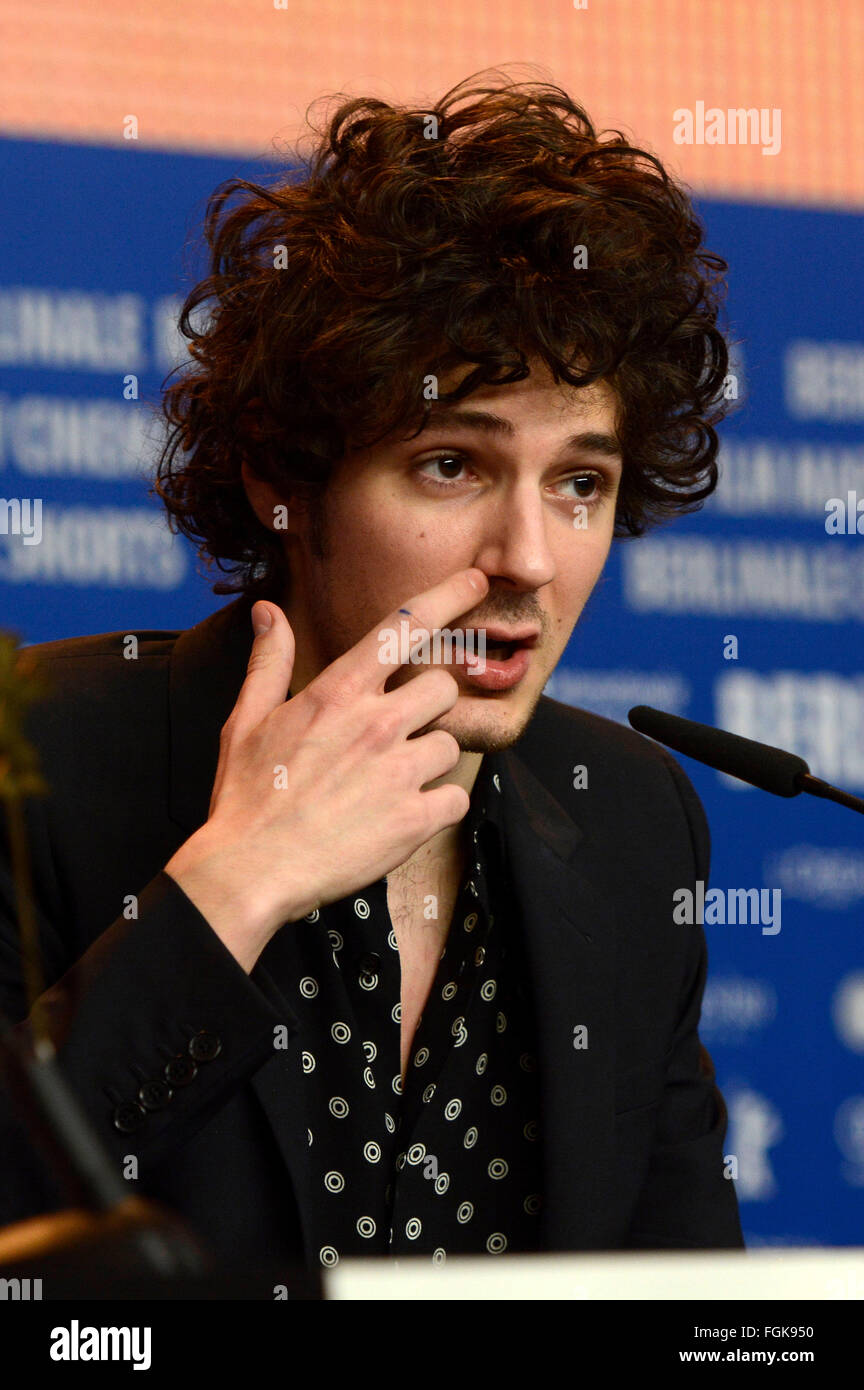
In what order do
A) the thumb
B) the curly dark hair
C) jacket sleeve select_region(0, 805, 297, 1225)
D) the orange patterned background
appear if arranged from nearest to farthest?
jacket sleeve select_region(0, 805, 297, 1225) < the thumb < the curly dark hair < the orange patterned background

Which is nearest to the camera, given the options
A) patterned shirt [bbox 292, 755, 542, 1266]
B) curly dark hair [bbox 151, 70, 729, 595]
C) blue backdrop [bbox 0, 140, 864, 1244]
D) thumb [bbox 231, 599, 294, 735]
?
thumb [bbox 231, 599, 294, 735]

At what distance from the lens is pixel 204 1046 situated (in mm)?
1160

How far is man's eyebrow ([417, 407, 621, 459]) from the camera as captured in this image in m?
1.58

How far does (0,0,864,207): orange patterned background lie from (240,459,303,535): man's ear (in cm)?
76

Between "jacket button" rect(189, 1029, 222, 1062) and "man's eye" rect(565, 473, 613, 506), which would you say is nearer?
"jacket button" rect(189, 1029, 222, 1062)

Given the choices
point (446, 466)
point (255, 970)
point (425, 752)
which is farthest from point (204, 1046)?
point (446, 466)

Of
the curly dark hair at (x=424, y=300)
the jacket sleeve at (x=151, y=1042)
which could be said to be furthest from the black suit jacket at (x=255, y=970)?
the curly dark hair at (x=424, y=300)

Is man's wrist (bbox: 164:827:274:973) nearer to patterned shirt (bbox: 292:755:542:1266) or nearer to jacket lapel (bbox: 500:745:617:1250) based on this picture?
patterned shirt (bbox: 292:755:542:1266)

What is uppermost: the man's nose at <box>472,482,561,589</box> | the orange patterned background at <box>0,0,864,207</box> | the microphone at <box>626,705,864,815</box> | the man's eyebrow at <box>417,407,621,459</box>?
the orange patterned background at <box>0,0,864,207</box>

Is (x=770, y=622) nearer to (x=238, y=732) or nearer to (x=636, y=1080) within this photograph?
(x=636, y=1080)

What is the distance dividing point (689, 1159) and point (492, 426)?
87 centimetres

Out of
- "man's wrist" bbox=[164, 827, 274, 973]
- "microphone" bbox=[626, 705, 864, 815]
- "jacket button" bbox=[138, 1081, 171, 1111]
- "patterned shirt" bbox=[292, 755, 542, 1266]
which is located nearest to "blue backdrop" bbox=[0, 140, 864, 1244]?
"patterned shirt" bbox=[292, 755, 542, 1266]

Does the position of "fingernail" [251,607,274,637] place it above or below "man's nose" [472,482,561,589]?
below

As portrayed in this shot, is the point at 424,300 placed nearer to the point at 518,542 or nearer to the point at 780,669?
the point at 518,542
